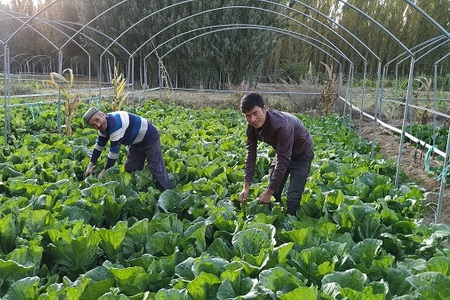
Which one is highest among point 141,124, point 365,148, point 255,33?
point 255,33

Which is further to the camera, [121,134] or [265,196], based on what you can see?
[121,134]

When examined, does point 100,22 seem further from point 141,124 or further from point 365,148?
point 141,124

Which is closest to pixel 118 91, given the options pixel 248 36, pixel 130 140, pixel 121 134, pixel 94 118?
pixel 130 140

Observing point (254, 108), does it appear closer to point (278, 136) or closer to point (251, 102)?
point (251, 102)

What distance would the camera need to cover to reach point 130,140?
4969mm

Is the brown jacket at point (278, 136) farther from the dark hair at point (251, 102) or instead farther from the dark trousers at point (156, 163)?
the dark trousers at point (156, 163)

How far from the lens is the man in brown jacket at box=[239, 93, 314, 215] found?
3.51 metres

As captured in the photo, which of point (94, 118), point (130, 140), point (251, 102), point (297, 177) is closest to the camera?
point (251, 102)

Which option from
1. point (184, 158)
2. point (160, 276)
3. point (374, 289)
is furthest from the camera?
point (184, 158)

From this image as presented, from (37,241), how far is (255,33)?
60.7 ft

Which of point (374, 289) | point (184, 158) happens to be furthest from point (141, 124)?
point (374, 289)

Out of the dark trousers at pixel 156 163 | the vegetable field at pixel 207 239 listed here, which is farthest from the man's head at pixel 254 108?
the dark trousers at pixel 156 163

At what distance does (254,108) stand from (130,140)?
1920 millimetres

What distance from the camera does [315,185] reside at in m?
5.06
